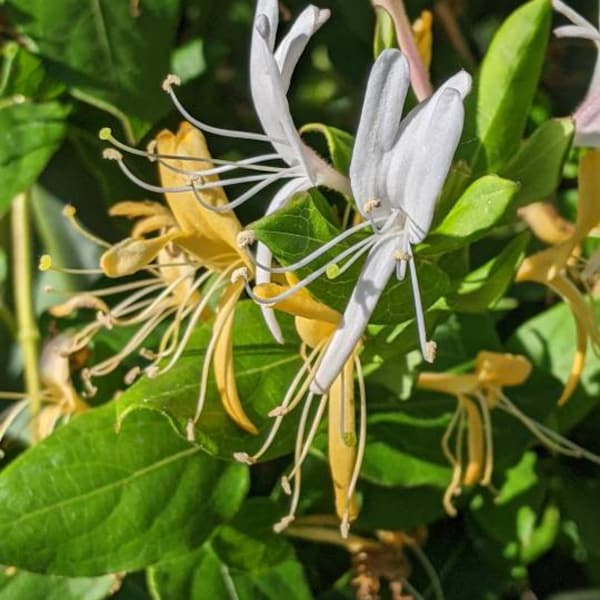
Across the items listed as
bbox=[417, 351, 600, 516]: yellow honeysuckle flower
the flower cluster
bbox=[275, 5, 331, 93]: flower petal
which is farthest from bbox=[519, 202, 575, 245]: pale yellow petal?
bbox=[275, 5, 331, 93]: flower petal

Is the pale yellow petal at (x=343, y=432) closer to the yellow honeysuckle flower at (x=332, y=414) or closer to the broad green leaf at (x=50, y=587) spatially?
the yellow honeysuckle flower at (x=332, y=414)

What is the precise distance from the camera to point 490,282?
0.72 m

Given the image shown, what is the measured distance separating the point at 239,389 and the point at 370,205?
0.64 feet

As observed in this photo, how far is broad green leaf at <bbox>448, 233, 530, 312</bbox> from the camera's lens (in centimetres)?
71

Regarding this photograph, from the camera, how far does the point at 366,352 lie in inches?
29.0

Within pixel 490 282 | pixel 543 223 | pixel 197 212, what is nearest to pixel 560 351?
pixel 543 223

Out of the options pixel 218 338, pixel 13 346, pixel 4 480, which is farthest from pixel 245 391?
pixel 13 346

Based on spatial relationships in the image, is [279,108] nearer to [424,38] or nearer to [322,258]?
[322,258]

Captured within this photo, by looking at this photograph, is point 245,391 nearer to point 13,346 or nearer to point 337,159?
point 337,159

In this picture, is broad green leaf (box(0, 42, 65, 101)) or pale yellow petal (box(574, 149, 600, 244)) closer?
pale yellow petal (box(574, 149, 600, 244))

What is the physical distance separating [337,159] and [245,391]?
17 centimetres

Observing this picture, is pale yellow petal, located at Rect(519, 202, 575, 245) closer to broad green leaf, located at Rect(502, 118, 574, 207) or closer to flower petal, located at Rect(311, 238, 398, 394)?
broad green leaf, located at Rect(502, 118, 574, 207)

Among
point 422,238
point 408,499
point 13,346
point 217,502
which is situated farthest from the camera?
point 13,346

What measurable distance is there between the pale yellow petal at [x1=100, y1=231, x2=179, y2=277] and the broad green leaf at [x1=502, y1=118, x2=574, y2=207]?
20cm
